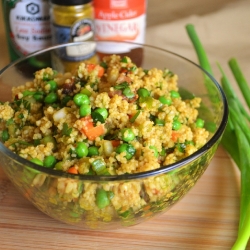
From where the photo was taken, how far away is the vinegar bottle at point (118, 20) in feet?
5.30

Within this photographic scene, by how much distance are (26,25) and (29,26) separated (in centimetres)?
1

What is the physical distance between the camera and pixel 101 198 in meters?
0.84

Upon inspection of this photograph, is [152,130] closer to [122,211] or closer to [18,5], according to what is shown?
[122,211]

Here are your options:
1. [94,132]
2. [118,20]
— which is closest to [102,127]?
[94,132]

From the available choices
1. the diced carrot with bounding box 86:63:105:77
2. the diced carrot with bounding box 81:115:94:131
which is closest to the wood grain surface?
the diced carrot with bounding box 81:115:94:131

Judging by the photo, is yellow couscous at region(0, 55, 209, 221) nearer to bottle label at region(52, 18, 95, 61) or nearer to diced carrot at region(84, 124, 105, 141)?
diced carrot at region(84, 124, 105, 141)

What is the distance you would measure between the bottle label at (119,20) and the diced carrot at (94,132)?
648 mm

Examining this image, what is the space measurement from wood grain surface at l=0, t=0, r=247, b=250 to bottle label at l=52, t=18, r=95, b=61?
54 cm

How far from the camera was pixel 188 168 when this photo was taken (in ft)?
2.92

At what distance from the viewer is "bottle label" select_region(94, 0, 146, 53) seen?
5.31 feet

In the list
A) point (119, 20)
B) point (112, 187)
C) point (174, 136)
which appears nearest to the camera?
point (112, 187)

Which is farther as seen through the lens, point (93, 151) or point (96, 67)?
point (96, 67)

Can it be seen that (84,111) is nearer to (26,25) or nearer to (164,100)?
(164,100)

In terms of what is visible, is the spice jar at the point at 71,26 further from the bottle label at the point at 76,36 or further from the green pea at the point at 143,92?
the green pea at the point at 143,92
